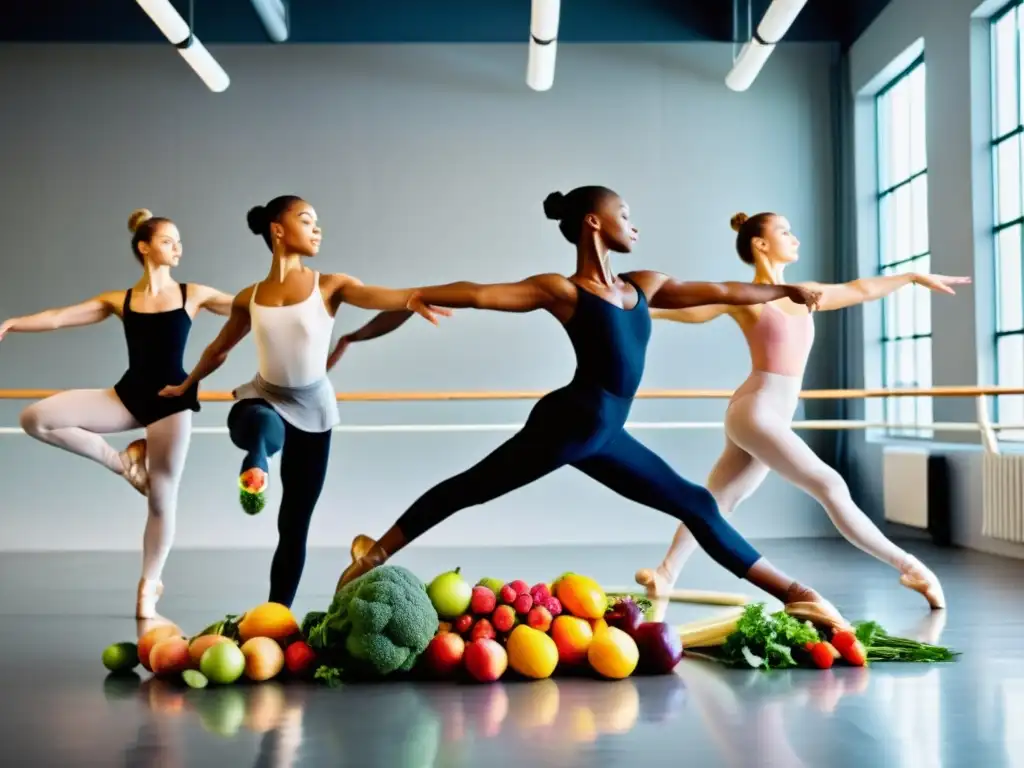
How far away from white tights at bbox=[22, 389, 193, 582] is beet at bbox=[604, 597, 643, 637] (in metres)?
1.55

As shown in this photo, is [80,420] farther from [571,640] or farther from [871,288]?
[871,288]

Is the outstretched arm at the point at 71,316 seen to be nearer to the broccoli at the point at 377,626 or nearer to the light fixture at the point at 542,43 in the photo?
the broccoli at the point at 377,626

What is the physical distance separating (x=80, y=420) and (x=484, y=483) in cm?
154

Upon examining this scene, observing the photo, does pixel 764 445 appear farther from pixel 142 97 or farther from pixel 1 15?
pixel 1 15

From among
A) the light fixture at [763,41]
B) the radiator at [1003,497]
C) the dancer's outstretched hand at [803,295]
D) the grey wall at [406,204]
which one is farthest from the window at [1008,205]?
the dancer's outstretched hand at [803,295]

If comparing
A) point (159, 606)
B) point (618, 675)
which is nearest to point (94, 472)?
point (159, 606)

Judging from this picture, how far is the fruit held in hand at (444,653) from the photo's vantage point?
2.72m

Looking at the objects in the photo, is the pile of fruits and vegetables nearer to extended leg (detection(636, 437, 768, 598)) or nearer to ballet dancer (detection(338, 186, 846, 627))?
ballet dancer (detection(338, 186, 846, 627))

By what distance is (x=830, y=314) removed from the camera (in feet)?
24.9

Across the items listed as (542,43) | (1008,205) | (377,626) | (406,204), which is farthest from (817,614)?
(406,204)

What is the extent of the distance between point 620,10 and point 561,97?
0.68 metres

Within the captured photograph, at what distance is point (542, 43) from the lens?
6242mm

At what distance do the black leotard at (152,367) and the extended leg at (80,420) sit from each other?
44 millimetres

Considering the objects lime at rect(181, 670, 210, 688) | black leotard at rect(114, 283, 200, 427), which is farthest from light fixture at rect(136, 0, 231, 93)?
lime at rect(181, 670, 210, 688)
